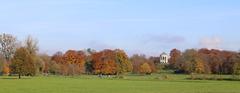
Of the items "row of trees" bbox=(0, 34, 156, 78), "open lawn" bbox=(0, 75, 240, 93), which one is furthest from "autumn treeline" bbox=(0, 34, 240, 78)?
"open lawn" bbox=(0, 75, 240, 93)

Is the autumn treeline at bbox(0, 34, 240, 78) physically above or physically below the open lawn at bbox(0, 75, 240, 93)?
above

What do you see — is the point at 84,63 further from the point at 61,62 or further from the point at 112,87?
the point at 112,87

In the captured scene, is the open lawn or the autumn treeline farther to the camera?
the autumn treeline

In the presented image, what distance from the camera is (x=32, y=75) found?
10538 centimetres

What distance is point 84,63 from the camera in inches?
6014

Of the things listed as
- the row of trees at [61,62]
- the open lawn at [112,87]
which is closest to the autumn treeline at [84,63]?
the row of trees at [61,62]

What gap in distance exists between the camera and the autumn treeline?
10275cm

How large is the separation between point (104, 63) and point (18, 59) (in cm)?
4092

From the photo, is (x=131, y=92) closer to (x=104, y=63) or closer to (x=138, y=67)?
(x=104, y=63)

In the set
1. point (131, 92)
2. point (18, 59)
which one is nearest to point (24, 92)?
point (131, 92)

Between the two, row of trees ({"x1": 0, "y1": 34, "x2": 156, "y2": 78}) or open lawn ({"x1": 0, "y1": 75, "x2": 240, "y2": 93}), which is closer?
open lawn ({"x1": 0, "y1": 75, "x2": 240, "y2": 93})

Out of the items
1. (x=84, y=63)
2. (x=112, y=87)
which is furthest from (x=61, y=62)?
(x=112, y=87)

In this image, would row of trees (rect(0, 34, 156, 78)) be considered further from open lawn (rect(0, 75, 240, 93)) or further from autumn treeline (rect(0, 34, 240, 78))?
open lawn (rect(0, 75, 240, 93))

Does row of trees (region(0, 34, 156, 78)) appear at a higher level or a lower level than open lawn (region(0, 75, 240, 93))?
→ higher
